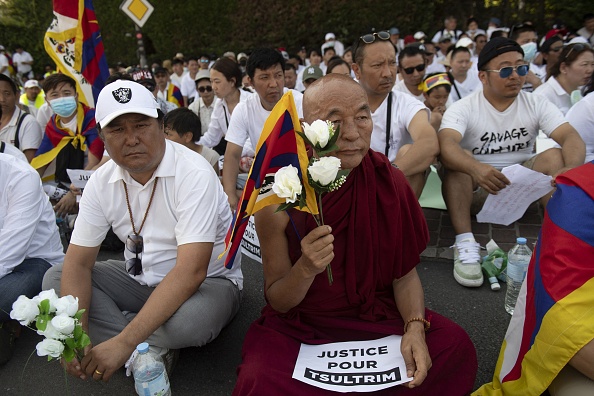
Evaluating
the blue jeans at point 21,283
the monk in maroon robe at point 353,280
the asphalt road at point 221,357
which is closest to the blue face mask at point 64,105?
the blue jeans at point 21,283

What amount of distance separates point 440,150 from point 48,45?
4.42m

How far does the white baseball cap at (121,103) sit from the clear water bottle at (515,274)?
2.53m

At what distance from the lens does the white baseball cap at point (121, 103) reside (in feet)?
8.13

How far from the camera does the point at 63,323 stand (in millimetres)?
1756

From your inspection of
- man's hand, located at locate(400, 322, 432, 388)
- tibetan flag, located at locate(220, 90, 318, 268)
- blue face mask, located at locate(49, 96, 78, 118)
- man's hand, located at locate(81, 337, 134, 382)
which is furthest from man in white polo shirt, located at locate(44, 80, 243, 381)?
blue face mask, located at locate(49, 96, 78, 118)

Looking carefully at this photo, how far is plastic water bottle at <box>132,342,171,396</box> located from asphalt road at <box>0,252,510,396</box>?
11.7 inches

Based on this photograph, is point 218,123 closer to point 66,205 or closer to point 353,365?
point 66,205

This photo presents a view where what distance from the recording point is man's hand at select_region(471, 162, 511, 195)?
11.3 feet

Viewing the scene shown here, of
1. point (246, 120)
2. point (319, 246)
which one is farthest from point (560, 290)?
point (246, 120)

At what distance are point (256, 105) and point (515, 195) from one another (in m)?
2.52

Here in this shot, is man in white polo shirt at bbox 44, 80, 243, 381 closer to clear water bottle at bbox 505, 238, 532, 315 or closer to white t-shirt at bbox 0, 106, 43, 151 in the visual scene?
clear water bottle at bbox 505, 238, 532, 315

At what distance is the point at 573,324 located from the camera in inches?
69.4

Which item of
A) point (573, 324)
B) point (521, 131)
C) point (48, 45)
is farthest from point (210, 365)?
point (48, 45)

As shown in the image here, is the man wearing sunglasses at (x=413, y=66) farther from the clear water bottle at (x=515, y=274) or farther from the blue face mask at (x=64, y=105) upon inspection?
the blue face mask at (x=64, y=105)
